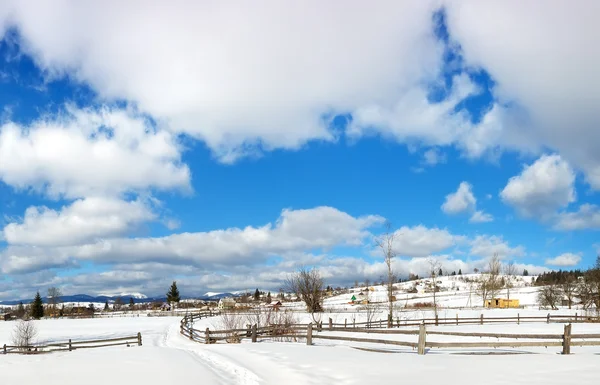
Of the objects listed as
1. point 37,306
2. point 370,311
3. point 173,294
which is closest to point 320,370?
point 370,311

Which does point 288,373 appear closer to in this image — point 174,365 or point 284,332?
point 174,365

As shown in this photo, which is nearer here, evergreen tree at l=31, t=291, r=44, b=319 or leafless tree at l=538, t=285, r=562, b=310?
leafless tree at l=538, t=285, r=562, b=310

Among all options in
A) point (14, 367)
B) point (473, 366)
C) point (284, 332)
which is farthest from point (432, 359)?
point (284, 332)

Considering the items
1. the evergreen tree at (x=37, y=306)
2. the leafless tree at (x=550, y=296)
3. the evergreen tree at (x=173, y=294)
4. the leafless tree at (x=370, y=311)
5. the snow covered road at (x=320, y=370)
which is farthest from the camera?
the evergreen tree at (x=173, y=294)

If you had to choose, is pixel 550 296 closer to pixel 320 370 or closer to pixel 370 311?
pixel 370 311

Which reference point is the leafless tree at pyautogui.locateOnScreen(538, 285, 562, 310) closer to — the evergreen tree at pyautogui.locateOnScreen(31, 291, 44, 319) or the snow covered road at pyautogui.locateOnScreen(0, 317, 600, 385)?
the snow covered road at pyautogui.locateOnScreen(0, 317, 600, 385)

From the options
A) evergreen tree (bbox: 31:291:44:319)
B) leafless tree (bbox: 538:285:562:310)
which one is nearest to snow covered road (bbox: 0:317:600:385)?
leafless tree (bbox: 538:285:562:310)

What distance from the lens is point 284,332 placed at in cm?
3269

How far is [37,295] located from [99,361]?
329 ft

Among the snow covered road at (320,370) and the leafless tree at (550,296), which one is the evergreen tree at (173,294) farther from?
the snow covered road at (320,370)

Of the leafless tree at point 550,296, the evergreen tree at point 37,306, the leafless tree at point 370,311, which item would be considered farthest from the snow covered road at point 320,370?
the evergreen tree at point 37,306

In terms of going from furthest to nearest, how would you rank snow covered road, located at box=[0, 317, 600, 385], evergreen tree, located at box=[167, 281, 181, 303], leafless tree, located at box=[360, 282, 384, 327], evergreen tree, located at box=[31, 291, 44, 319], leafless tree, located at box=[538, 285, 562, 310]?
evergreen tree, located at box=[167, 281, 181, 303] → evergreen tree, located at box=[31, 291, 44, 319] → leafless tree, located at box=[538, 285, 562, 310] → leafless tree, located at box=[360, 282, 384, 327] → snow covered road, located at box=[0, 317, 600, 385]

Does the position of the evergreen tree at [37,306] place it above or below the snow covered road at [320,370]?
below

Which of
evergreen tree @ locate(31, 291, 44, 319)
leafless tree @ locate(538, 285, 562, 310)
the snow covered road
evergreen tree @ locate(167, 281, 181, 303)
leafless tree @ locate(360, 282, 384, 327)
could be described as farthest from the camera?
evergreen tree @ locate(167, 281, 181, 303)
